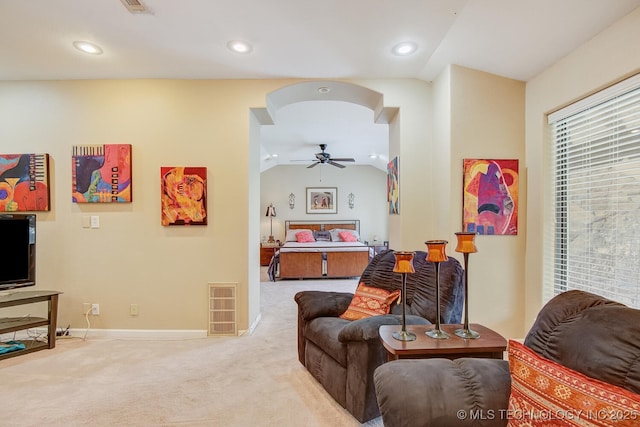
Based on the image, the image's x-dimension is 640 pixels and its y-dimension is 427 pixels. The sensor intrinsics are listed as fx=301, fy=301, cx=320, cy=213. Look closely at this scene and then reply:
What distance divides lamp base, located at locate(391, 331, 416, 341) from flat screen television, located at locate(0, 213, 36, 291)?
3291mm

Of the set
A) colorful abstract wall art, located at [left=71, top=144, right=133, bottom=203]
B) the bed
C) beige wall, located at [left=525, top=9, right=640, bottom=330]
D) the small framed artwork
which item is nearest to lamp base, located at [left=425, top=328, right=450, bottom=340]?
beige wall, located at [left=525, top=9, right=640, bottom=330]

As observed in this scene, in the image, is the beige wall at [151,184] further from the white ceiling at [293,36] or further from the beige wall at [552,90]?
the beige wall at [552,90]

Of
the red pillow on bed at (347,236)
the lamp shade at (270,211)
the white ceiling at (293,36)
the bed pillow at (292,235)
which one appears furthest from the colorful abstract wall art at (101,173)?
the red pillow on bed at (347,236)

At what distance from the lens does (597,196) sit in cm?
210

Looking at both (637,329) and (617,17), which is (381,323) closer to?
(637,329)

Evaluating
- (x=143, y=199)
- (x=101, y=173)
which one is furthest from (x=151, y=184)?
(x=101, y=173)

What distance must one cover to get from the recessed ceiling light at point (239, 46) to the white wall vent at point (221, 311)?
2.20 metres

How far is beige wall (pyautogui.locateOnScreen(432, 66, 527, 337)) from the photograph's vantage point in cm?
265

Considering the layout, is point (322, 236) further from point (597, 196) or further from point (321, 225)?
point (597, 196)

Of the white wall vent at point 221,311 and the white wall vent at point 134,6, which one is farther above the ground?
the white wall vent at point 134,6

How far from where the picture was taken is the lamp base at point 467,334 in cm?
156

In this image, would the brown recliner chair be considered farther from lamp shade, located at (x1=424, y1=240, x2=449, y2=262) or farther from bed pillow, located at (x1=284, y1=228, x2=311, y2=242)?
bed pillow, located at (x1=284, y1=228, x2=311, y2=242)

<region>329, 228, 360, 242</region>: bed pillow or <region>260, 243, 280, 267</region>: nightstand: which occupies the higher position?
<region>329, 228, 360, 242</region>: bed pillow

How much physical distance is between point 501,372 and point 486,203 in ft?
5.92
